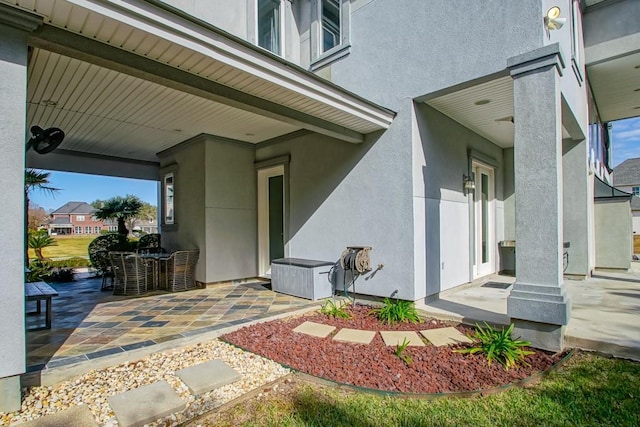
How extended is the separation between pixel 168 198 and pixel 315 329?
6.00 meters

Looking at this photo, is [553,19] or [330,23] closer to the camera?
[553,19]

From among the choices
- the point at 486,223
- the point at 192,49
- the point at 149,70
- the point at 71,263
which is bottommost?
the point at 71,263

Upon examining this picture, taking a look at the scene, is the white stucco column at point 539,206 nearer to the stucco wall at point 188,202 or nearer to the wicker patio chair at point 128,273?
the stucco wall at point 188,202

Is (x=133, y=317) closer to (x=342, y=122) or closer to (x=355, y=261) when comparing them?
(x=355, y=261)

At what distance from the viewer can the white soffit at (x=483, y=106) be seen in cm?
521

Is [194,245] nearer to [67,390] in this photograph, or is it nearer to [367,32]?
[67,390]

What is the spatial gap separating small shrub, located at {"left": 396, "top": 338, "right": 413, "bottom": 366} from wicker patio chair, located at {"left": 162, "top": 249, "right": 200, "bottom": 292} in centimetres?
493

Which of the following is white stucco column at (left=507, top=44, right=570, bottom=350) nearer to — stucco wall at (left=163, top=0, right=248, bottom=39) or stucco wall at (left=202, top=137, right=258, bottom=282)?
stucco wall at (left=163, top=0, right=248, bottom=39)

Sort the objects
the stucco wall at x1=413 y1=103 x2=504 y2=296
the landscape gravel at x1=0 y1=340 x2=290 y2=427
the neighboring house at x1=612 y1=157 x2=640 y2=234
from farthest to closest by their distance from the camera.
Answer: the neighboring house at x1=612 y1=157 x2=640 y2=234 < the stucco wall at x1=413 y1=103 x2=504 y2=296 < the landscape gravel at x1=0 y1=340 x2=290 y2=427

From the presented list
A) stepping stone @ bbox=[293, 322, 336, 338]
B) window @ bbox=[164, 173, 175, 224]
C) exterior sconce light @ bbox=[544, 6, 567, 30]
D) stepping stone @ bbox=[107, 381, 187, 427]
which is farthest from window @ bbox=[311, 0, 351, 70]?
stepping stone @ bbox=[107, 381, 187, 427]

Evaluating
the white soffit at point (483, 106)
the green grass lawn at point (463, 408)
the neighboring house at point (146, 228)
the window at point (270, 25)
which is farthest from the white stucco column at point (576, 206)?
the neighboring house at point (146, 228)

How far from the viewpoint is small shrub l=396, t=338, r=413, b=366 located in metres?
3.56

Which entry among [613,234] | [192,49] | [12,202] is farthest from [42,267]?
[613,234]

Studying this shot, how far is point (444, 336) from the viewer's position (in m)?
4.28
